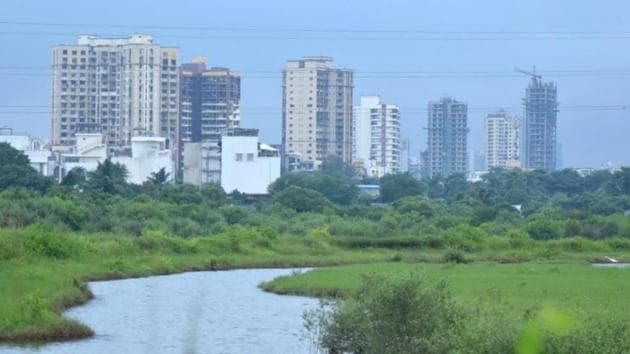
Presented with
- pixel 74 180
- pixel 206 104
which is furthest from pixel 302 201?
pixel 206 104

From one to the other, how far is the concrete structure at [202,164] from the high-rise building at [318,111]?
135 feet

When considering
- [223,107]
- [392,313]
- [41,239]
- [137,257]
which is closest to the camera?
[392,313]

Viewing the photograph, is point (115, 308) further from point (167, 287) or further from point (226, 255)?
point (226, 255)

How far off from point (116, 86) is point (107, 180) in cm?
5212

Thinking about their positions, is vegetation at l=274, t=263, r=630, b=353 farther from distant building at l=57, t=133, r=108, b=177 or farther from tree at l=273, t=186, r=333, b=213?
distant building at l=57, t=133, r=108, b=177

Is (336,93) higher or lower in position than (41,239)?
higher

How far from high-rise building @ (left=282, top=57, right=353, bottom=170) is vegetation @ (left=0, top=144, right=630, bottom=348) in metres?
57.8

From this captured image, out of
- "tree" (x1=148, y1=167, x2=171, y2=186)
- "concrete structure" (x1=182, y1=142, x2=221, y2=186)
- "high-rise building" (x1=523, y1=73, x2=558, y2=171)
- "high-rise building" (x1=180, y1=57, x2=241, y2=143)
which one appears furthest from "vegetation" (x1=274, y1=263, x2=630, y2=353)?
"high-rise building" (x1=523, y1=73, x2=558, y2=171)

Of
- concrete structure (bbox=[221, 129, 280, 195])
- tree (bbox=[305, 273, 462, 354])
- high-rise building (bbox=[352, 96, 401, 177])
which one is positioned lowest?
tree (bbox=[305, 273, 462, 354])

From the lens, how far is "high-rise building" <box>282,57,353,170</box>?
137 metres

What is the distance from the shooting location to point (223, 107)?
124 m

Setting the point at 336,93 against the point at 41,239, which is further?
the point at 336,93

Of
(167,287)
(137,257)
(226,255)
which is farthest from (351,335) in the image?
(226,255)

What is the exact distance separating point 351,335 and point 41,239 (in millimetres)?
21853
